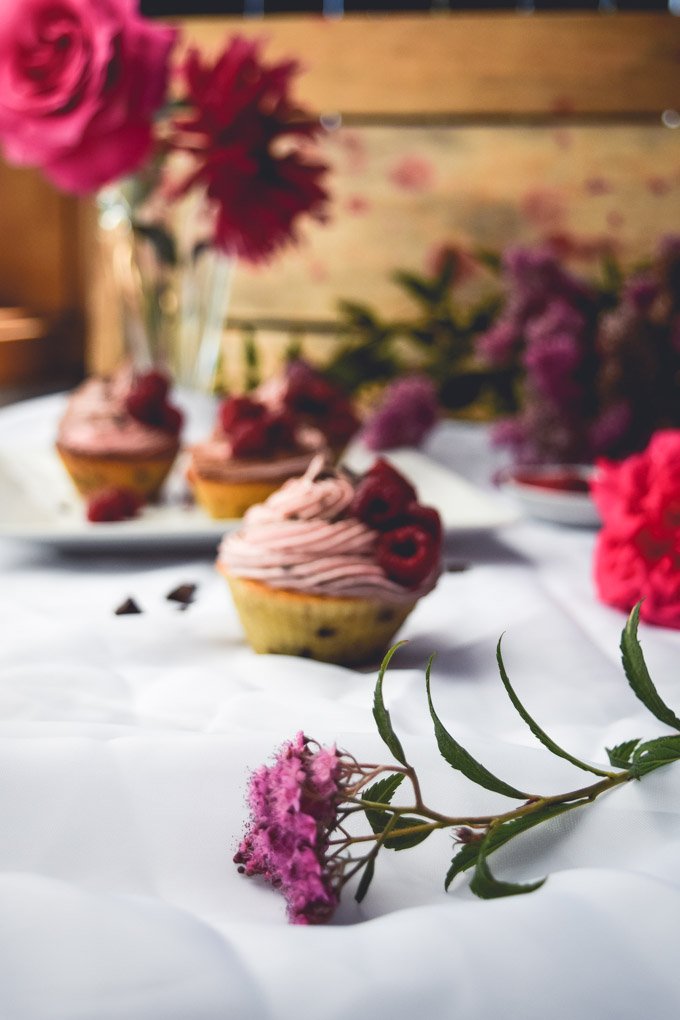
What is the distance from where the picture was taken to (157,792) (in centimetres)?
55

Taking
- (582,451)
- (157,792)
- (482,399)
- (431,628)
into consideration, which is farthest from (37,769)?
(482,399)

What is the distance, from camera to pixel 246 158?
4.38 ft

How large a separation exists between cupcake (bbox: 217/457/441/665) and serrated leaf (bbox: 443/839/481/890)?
0.30 meters

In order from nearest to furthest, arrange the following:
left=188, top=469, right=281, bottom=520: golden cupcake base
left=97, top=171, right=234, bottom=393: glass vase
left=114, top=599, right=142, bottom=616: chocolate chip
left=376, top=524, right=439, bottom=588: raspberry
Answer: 1. left=376, top=524, right=439, bottom=588: raspberry
2. left=114, top=599, right=142, bottom=616: chocolate chip
3. left=188, top=469, right=281, bottom=520: golden cupcake base
4. left=97, top=171, right=234, bottom=393: glass vase

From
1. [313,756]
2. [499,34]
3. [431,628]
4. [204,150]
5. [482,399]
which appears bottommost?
[482,399]

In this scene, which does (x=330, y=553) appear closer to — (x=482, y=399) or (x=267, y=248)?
(x=267, y=248)

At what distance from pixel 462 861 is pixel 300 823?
8 centimetres

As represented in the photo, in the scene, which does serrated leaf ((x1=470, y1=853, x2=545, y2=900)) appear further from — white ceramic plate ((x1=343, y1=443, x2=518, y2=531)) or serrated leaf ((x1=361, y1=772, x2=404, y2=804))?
white ceramic plate ((x1=343, y1=443, x2=518, y2=531))

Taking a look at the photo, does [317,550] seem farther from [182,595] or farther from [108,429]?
[108,429]

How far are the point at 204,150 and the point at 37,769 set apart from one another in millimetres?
984

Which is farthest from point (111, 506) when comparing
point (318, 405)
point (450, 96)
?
point (450, 96)

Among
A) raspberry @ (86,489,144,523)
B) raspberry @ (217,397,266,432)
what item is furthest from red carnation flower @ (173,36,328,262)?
raspberry @ (86,489,144,523)

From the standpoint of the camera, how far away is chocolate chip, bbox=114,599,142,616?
89 centimetres

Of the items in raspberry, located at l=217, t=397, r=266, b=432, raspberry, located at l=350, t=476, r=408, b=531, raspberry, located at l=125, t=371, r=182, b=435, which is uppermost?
raspberry, located at l=350, t=476, r=408, b=531
